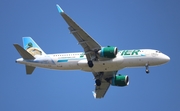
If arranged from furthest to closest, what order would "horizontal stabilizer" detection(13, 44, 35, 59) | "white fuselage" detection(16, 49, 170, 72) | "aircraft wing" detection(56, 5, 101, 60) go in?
1. "horizontal stabilizer" detection(13, 44, 35, 59)
2. "white fuselage" detection(16, 49, 170, 72)
3. "aircraft wing" detection(56, 5, 101, 60)

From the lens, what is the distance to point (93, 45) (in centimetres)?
6372

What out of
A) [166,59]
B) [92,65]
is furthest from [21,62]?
[166,59]

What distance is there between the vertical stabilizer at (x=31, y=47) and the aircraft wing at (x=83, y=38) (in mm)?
10993

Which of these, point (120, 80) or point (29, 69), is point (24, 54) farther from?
point (120, 80)

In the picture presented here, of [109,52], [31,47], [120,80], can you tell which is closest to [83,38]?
[109,52]

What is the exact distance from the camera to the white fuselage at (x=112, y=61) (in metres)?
63.6

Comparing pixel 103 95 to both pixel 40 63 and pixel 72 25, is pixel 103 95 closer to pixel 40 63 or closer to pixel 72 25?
pixel 40 63

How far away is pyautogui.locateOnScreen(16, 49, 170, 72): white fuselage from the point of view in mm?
63625

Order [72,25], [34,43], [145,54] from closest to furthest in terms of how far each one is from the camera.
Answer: [72,25], [145,54], [34,43]

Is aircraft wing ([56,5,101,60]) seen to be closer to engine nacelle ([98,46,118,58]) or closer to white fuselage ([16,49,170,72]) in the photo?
engine nacelle ([98,46,118,58])

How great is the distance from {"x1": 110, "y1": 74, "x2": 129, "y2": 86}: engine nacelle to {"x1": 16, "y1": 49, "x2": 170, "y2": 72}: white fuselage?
18.4 ft

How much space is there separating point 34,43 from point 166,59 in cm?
2475

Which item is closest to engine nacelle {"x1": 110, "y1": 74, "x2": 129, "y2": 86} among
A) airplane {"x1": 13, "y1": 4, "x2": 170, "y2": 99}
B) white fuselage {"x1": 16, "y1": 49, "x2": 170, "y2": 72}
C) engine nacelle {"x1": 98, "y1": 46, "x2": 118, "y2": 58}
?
airplane {"x1": 13, "y1": 4, "x2": 170, "y2": 99}

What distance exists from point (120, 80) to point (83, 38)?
12.3 metres
